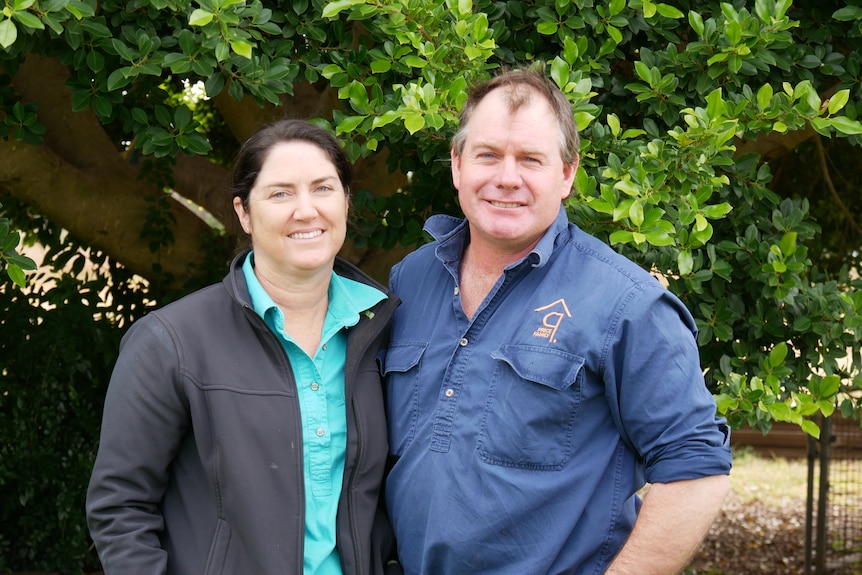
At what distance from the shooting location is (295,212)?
2615mm

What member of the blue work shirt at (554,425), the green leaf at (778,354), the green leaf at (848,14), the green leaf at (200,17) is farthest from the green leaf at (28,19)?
the green leaf at (848,14)

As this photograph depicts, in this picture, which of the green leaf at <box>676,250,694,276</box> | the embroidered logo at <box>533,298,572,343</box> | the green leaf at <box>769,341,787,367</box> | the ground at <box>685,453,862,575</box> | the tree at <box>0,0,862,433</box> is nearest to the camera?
the embroidered logo at <box>533,298,572,343</box>

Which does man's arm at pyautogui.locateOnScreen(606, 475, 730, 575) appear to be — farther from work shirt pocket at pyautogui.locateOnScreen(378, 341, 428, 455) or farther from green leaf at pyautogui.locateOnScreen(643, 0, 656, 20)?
green leaf at pyautogui.locateOnScreen(643, 0, 656, 20)

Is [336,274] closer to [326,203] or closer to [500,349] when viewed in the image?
[326,203]

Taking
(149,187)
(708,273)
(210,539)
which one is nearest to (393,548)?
(210,539)

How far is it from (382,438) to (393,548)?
32cm

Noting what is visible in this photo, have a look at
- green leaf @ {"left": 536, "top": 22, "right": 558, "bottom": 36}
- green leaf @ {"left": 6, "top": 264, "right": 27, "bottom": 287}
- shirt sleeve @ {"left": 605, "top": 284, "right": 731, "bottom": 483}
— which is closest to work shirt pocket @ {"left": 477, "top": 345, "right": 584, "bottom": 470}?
shirt sleeve @ {"left": 605, "top": 284, "right": 731, "bottom": 483}

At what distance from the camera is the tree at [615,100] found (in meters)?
3.03

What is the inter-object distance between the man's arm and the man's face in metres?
0.74

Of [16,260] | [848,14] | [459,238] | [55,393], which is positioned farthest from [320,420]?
[55,393]

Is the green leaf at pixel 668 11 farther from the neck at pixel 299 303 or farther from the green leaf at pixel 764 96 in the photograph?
the neck at pixel 299 303

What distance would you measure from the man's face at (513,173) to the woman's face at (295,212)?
1.26 ft

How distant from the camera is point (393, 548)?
2.71 metres

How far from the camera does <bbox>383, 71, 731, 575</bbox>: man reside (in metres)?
2.37
